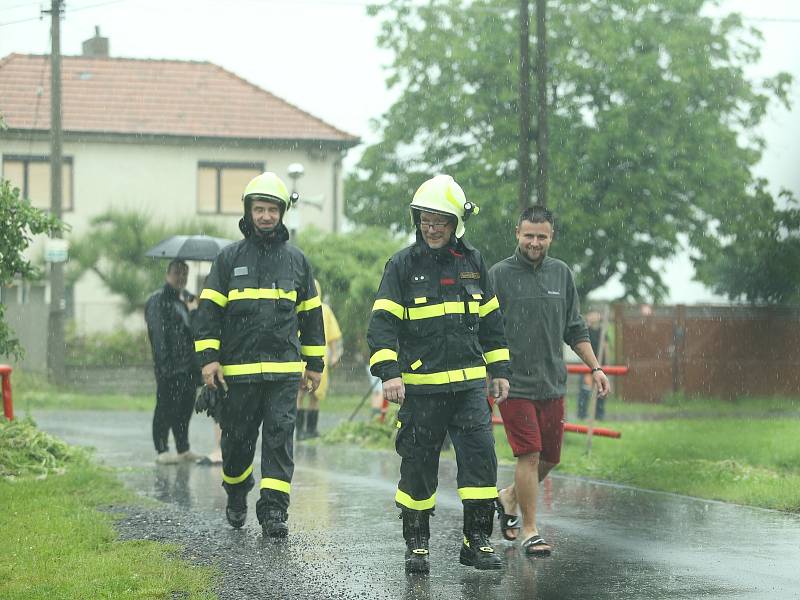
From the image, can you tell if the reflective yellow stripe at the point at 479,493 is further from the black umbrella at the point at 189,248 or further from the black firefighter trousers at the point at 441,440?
the black umbrella at the point at 189,248

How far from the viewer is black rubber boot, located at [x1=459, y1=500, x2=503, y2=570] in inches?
277

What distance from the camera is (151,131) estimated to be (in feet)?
122

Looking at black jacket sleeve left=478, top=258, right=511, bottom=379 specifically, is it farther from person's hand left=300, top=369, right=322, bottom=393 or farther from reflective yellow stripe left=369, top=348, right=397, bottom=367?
person's hand left=300, top=369, right=322, bottom=393

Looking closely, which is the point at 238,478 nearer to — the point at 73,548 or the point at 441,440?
→ the point at 73,548

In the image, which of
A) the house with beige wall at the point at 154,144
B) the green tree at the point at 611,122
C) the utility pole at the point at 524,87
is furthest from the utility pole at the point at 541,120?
the house with beige wall at the point at 154,144

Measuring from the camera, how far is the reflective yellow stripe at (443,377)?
23.5 feet

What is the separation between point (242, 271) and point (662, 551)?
286cm

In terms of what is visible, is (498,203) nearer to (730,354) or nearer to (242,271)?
(730,354)

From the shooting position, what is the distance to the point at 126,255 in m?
32.4

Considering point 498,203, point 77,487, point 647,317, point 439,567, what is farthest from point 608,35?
point 439,567

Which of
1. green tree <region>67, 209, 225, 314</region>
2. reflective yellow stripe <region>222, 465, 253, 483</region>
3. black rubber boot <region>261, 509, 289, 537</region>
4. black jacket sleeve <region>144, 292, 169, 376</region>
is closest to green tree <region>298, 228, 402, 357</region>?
green tree <region>67, 209, 225, 314</region>

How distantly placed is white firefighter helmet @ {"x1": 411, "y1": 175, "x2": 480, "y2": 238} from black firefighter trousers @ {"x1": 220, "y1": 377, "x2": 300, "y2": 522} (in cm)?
159

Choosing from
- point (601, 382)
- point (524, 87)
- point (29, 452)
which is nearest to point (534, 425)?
point (601, 382)

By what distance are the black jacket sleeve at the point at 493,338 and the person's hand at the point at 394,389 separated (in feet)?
2.10
